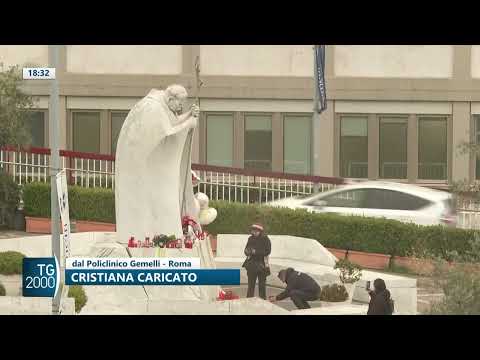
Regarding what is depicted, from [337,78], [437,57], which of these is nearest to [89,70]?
[337,78]

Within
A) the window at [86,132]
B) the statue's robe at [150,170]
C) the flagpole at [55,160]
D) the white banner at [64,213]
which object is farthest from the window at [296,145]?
the white banner at [64,213]

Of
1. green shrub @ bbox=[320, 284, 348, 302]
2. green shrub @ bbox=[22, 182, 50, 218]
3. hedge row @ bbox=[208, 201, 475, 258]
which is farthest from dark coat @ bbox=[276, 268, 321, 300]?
green shrub @ bbox=[22, 182, 50, 218]

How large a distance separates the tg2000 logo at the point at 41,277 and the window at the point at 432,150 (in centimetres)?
1294

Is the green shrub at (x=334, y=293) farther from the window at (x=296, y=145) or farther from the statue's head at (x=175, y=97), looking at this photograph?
the window at (x=296, y=145)

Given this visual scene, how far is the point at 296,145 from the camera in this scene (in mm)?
31516

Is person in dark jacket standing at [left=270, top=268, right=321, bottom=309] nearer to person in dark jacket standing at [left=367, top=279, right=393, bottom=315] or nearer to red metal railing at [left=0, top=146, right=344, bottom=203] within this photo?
person in dark jacket standing at [left=367, top=279, right=393, bottom=315]

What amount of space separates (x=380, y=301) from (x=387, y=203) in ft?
22.7

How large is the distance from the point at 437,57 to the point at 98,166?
8.80 meters

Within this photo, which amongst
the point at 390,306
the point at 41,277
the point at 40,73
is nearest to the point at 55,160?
the point at 40,73

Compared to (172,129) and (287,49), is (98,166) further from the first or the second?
(172,129)

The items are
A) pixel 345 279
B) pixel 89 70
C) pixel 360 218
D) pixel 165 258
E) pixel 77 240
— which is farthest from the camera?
pixel 89 70

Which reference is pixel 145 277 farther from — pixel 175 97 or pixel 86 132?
pixel 86 132

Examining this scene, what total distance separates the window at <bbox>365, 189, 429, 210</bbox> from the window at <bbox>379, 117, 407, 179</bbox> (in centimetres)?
468

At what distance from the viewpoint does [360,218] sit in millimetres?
25375
